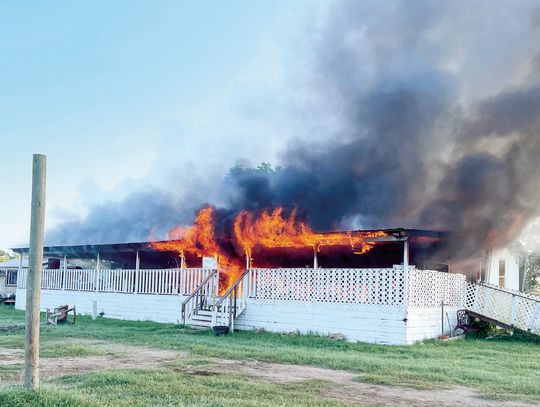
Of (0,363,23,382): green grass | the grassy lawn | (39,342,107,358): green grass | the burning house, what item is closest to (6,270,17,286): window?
the burning house

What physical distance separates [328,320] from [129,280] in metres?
9.86

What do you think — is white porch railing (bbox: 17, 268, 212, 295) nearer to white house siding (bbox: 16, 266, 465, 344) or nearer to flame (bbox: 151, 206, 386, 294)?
flame (bbox: 151, 206, 386, 294)

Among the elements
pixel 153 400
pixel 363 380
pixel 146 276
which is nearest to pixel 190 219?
pixel 146 276

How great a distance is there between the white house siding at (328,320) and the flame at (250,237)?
6.52 feet

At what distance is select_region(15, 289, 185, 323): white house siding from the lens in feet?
70.0

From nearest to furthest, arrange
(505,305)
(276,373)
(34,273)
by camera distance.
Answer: (34,273)
(276,373)
(505,305)

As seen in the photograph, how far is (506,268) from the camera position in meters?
22.8

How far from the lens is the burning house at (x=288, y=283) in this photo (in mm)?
16203

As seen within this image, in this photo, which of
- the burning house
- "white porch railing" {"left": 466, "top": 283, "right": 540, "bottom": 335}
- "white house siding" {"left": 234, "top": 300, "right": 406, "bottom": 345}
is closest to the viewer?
"white house siding" {"left": 234, "top": 300, "right": 406, "bottom": 345}

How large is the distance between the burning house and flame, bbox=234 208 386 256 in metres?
0.04

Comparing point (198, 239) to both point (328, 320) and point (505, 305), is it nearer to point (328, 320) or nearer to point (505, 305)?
point (328, 320)

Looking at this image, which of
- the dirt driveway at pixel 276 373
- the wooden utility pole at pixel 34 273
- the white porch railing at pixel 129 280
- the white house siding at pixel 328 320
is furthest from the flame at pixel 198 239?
the wooden utility pole at pixel 34 273

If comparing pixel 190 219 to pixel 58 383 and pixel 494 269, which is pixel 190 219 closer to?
pixel 494 269

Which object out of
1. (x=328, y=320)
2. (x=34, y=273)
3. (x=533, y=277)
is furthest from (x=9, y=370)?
(x=533, y=277)
